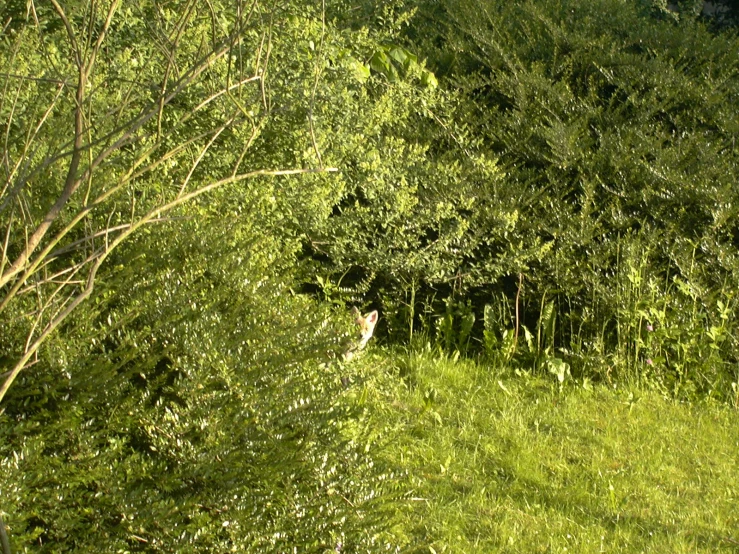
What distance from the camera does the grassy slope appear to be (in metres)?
3.90

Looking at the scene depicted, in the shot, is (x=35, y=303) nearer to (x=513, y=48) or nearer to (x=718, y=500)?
(x=718, y=500)

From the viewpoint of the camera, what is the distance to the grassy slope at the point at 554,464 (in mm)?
3900

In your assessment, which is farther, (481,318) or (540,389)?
(481,318)

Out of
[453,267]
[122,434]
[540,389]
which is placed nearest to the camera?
[122,434]

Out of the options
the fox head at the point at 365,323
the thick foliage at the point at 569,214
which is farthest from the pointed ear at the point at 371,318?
the thick foliage at the point at 569,214

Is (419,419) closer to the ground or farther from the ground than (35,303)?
closer to the ground

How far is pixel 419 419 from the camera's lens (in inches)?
187

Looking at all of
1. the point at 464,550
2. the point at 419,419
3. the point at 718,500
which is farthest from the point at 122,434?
the point at 718,500

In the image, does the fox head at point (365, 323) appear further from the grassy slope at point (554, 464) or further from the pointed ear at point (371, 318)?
the grassy slope at point (554, 464)

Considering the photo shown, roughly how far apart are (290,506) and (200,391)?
43 centimetres

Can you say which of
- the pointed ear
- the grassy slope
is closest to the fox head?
the pointed ear

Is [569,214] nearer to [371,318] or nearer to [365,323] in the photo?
[371,318]

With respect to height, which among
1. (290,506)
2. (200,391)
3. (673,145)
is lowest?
(290,506)

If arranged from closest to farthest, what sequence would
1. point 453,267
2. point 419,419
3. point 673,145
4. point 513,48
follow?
point 419,419
point 453,267
point 673,145
point 513,48
